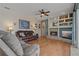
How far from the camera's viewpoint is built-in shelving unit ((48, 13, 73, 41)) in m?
5.07

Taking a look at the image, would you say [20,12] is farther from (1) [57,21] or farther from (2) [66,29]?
(2) [66,29]

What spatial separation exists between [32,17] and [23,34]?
89 centimetres

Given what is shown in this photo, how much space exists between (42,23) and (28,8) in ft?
2.93

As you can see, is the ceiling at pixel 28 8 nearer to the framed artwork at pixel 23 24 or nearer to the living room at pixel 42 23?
the living room at pixel 42 23

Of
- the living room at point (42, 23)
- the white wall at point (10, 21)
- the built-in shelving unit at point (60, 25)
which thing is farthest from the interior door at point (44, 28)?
the white wall at point (10, 21)

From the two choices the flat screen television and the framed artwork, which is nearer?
the framed artwork

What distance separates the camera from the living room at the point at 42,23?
15.5 ft

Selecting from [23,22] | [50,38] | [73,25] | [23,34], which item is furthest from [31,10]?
[73,25]

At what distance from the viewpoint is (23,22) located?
5309 mm

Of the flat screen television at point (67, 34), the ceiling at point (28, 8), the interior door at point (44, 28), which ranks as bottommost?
the flat screen television at point (67, 34)

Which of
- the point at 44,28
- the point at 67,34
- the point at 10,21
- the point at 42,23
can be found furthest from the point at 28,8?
the point at 67,34

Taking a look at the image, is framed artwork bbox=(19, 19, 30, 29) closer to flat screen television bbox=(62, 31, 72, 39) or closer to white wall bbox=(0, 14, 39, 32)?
white wall bbox=(0, 14, 39, 32)

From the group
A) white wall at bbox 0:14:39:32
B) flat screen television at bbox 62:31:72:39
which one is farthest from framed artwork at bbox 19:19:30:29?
flat screen television at bbox 62:31:72:39

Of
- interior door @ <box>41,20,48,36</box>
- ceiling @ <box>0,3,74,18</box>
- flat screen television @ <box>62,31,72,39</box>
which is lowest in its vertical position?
flat screen television @ <box>62,31,72,39</box>
